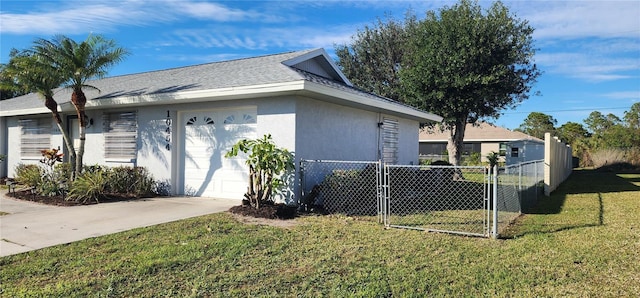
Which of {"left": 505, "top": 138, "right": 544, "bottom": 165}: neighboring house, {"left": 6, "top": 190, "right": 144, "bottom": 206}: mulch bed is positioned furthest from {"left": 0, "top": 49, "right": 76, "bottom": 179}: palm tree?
{"left": 505, "top": 138, "right": 544, "bottom": 165}: neighboring house

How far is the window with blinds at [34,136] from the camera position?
43.7 feet

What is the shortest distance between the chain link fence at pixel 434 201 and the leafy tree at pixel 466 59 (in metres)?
4.11

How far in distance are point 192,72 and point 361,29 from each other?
1316 centimetres

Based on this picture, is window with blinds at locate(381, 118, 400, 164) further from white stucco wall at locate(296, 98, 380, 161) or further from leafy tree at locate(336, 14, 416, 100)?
leafy tree at locate(336, 14, 416, 100)

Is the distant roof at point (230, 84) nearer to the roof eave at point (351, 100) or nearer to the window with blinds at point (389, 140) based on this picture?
the roof eave at point (351, 100)

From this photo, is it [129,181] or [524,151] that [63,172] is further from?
[524,151]

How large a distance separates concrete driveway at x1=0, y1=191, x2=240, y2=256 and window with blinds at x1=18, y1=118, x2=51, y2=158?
12.7ft

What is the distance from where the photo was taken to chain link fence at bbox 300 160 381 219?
27.7 ft

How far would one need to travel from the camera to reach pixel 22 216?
296 inches

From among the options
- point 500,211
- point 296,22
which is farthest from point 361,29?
point 500,211

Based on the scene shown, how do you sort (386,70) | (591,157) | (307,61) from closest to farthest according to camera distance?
1. (307,61)
2. (386,70)
3. (591,157)

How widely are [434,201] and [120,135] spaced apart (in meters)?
8.71

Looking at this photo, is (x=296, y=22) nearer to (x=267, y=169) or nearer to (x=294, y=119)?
(x=294, y=119)

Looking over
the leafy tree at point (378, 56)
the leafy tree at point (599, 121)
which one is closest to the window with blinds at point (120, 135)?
the leafy tree at point (378, 56)
